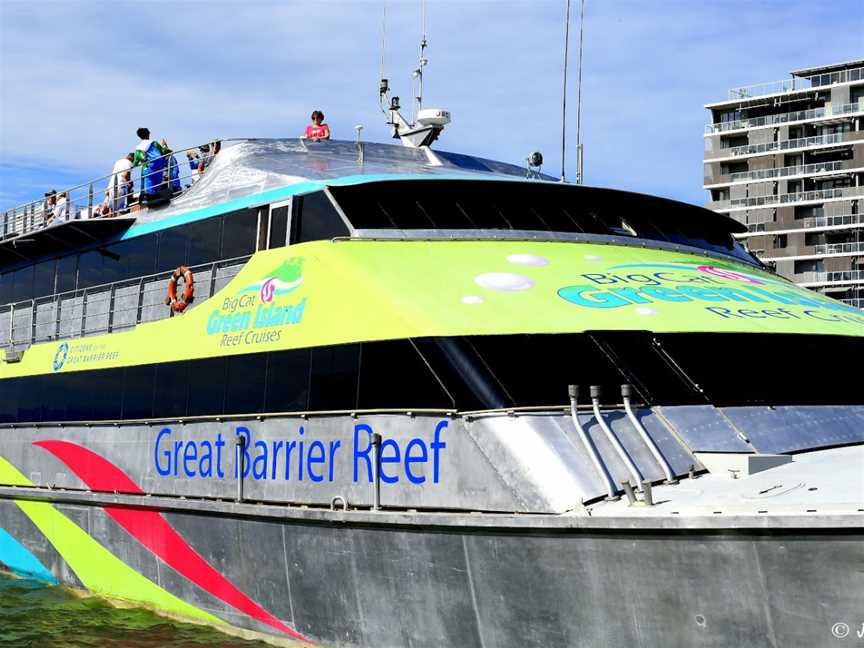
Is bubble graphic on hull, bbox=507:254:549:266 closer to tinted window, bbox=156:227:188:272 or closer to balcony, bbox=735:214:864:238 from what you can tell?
tinted window, bbox=156:227:188:272

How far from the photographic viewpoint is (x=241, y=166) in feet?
40.3

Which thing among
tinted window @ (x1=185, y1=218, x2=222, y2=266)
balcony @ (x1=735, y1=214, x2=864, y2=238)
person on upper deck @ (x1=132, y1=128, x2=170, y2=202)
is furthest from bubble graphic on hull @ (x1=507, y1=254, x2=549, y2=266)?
balcony @ (x1=735, y1=214, x2=864, y2=238)

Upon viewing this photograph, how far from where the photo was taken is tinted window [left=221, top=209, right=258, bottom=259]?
1098cm

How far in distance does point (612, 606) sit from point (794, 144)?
83297mm

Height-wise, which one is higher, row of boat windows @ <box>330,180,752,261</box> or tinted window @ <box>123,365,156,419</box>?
row of boat windows @ <box>330,180,752,261</box>

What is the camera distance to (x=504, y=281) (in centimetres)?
925

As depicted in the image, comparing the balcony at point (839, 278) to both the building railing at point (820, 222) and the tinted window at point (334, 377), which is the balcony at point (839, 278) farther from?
the tinted window at point (334, 377)

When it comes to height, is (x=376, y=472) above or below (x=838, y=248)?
below

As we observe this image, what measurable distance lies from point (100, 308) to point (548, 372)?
710cm

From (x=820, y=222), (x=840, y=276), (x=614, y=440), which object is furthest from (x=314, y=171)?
(x=820, y=222)

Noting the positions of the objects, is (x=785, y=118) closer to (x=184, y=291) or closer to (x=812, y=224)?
(x=812, y=224)

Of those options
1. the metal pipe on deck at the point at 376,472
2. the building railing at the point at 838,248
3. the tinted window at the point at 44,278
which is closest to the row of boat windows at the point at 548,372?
the metal pipe on deck at the point at 376,472

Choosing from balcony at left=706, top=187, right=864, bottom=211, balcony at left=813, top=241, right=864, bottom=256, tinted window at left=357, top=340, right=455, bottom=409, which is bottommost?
tinted window at left=357, top=340, right=455, bottom=409

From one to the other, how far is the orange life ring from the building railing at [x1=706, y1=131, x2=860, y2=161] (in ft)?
255
